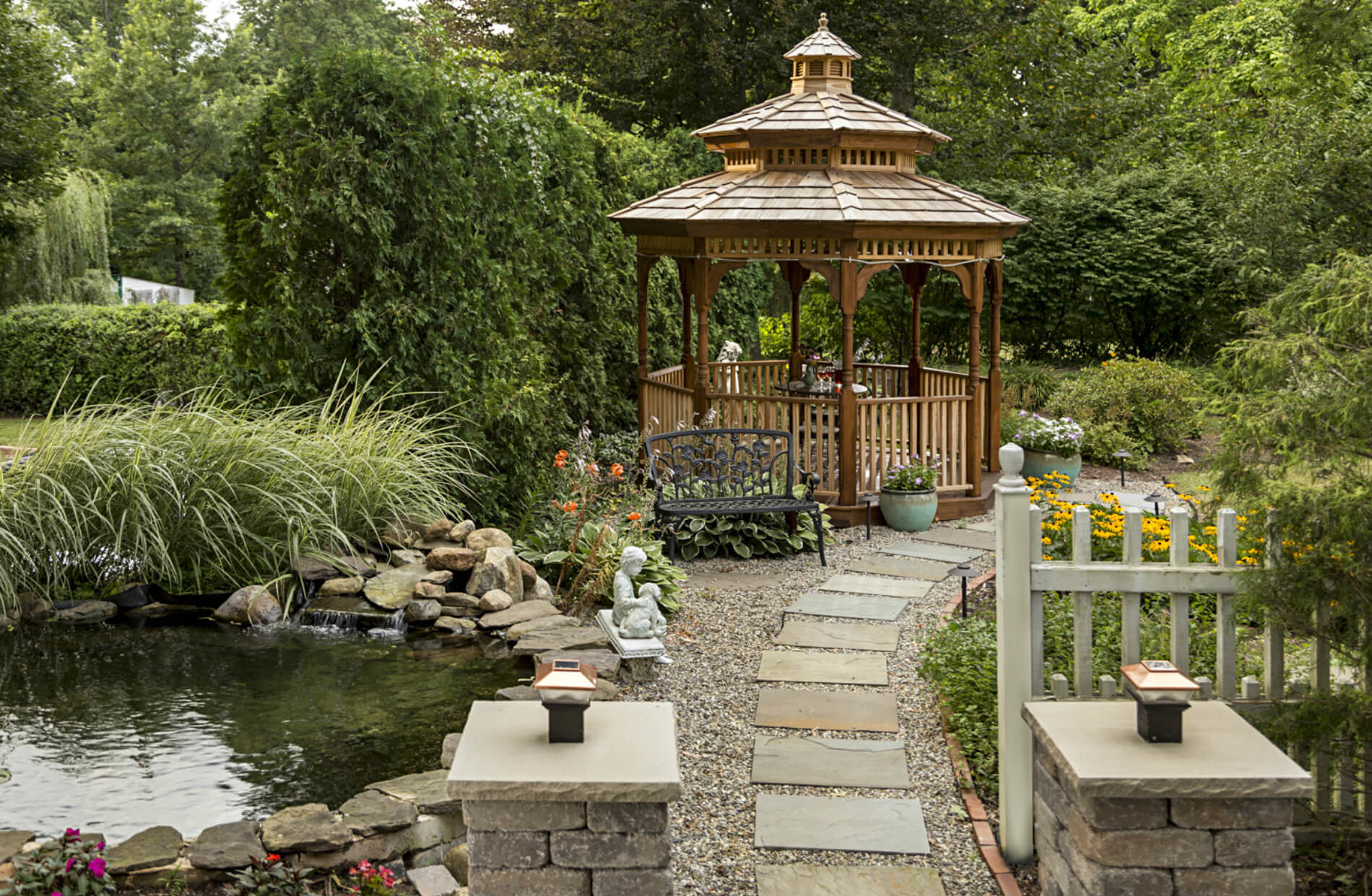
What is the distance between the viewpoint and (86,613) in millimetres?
7293

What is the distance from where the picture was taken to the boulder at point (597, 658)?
6199mm

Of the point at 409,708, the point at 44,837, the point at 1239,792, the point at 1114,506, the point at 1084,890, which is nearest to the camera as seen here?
the point at 1239,792

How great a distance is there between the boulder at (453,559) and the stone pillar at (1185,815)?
488 centimetres

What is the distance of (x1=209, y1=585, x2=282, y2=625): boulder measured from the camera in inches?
286

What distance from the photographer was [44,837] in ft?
14.5

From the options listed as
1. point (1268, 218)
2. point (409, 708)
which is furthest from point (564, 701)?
point (1268, 218)

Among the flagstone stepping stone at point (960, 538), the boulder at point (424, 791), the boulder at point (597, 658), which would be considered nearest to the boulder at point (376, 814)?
the boulder at point (424, 791)

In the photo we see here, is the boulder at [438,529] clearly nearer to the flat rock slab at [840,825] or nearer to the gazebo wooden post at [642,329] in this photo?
the gazebo wooden post at [642,329]

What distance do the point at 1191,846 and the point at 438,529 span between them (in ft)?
18.8

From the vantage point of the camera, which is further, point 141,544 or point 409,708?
point 141,544

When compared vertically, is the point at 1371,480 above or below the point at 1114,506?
above

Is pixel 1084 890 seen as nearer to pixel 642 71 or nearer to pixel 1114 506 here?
pixel 1114 506

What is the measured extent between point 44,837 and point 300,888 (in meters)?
1.11

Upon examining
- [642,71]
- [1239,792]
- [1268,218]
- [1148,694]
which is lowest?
[1239,792]
